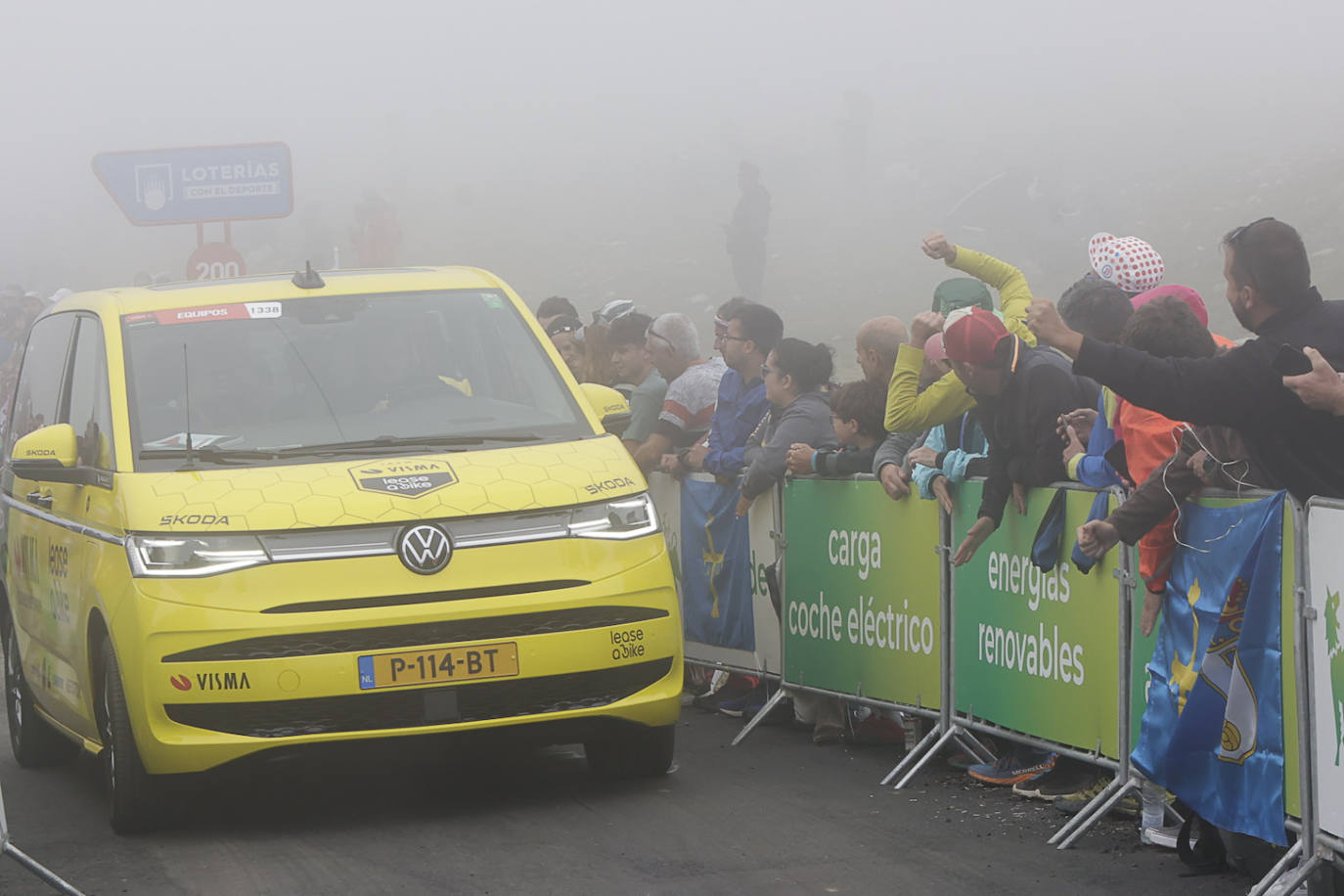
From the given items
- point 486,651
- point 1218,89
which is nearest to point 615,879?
point 486,651

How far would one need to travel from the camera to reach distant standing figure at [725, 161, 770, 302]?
13312 centimetres

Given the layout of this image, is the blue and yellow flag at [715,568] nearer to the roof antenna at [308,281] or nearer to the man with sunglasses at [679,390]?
the man with sunglasses at [679,390]

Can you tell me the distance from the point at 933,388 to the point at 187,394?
10.1ft

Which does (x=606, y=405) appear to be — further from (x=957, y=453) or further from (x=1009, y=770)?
(x=1009, y=770)

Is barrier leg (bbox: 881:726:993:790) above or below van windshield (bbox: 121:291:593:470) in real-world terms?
below

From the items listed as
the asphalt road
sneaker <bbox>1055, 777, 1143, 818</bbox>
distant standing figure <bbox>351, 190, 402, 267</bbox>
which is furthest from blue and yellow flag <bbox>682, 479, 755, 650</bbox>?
distant standing figure <bbox>351, 190, 402, 267</bbox>

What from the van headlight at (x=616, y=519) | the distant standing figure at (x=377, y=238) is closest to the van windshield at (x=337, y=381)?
the van headlight at (x=616, y=519)

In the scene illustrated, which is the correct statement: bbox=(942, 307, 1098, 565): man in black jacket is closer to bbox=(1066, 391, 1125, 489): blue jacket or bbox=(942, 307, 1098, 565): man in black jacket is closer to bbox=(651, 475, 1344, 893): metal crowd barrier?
bbox=(651, 475, 1344, 893): metal crowd barrier

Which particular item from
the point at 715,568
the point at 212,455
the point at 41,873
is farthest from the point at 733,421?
the point at 41,873

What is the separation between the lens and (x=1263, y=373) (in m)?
5.09

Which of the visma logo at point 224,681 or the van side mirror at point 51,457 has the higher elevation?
the van side mirror at point 51,457

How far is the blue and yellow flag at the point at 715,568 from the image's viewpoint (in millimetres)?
9680

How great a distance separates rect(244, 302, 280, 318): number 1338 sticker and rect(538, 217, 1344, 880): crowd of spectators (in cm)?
255

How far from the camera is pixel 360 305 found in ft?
26.5
